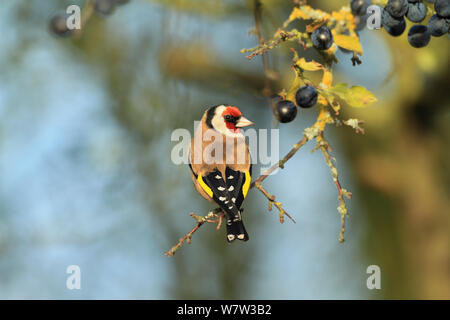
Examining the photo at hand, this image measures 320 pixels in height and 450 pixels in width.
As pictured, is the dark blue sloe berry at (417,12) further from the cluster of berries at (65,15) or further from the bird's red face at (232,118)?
the cluster of berries at (65,15)

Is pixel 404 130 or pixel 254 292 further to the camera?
pixel 254 292

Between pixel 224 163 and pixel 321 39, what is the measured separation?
62 cm

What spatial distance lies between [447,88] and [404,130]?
17.3 inches

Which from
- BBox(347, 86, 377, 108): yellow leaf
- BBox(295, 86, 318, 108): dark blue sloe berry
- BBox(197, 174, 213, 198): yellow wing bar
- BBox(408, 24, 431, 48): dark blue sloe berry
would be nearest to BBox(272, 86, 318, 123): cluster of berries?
BBox(295, 86, 318, 108): dark blue sloe berry

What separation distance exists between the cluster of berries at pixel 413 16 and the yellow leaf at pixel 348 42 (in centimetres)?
13

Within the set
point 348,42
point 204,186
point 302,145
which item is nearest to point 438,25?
point 348,42

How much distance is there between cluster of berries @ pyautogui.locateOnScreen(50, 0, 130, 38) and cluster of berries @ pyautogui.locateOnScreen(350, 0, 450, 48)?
1.16 meters

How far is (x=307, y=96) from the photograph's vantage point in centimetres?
165

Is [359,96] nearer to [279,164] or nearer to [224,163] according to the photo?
[279,164]

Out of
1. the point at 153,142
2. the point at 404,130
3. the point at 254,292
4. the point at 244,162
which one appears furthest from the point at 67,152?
the point at 254,292

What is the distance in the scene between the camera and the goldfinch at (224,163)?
1794 mm

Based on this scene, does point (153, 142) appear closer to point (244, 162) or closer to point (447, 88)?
point (447, 88)

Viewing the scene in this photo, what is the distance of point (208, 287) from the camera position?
718 centimetres

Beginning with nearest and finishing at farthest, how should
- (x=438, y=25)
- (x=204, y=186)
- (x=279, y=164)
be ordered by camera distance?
(x=279, y=164) < (x=438, y=25) < (x=204, y=186)
